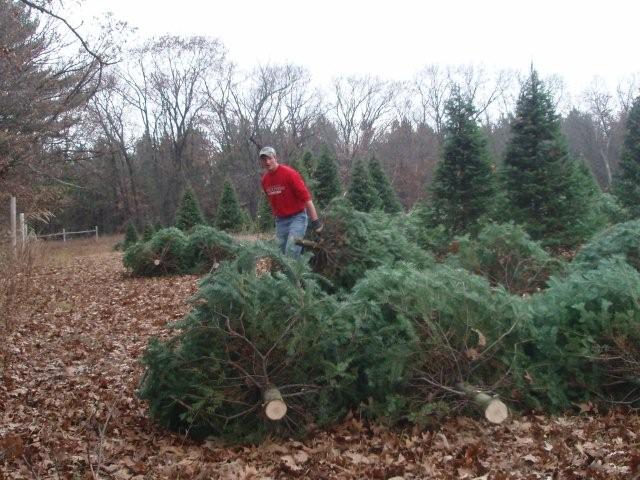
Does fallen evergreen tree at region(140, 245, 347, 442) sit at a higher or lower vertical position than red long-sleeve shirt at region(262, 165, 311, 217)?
lower

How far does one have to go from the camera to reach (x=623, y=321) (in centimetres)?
512

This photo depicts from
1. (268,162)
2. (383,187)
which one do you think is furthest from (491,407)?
(383,187)

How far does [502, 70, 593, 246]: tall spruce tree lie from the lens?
1444 cm

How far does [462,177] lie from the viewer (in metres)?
15.5

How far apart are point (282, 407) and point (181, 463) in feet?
2.55

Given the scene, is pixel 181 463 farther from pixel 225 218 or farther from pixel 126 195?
pixel 126 195

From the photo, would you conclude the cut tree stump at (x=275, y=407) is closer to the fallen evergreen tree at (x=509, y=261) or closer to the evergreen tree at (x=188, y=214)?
the fallen evergreen tree at (x=509, y=261)

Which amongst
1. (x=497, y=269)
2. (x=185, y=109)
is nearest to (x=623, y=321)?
(x=497, y=269)

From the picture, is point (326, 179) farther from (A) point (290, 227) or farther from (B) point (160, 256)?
(A) point (290, 227)

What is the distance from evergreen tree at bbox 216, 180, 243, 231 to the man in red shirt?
2229 cm

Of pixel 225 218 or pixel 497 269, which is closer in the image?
pixel 497 269

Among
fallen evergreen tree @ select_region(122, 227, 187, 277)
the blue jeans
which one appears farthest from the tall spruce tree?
the blue jeans

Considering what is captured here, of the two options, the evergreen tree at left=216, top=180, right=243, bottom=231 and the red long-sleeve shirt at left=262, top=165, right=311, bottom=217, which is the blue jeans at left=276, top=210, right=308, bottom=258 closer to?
the red long-sleeve shirt at left=262, top=165, right=311, bottom=217

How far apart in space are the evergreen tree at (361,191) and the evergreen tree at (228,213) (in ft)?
28.2
